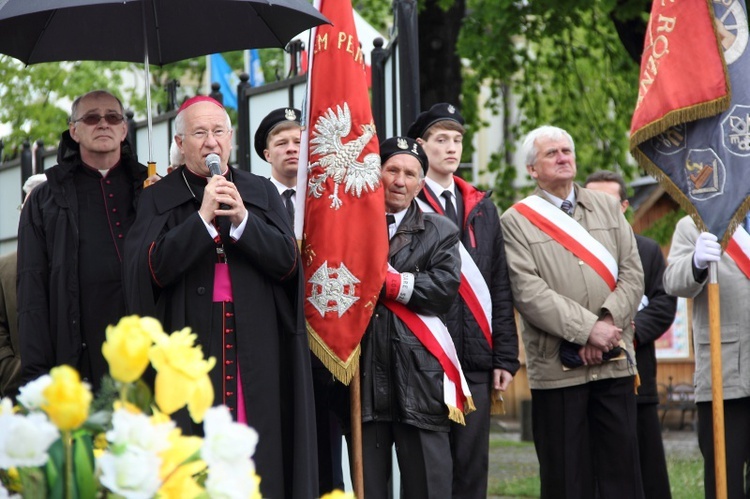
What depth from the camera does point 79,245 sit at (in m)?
5.54

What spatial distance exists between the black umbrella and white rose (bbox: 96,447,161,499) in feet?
14.0

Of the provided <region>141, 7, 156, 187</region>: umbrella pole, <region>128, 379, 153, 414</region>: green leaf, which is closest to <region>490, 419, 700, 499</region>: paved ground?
<region>141, 7, 156, 187</region>: umbrella pole

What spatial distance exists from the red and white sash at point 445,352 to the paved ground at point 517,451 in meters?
5.06

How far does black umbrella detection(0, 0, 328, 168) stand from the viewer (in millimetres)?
6012

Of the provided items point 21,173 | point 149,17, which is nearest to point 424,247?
point 149,17

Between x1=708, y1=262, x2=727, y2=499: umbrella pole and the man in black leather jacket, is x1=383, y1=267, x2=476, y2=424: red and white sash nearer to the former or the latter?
the man in black leather jacket

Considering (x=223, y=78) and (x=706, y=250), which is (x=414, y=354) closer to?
(x=706, y=250)

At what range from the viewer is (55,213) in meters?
5.54

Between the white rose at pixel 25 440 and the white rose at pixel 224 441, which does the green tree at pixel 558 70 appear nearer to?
the white rose at pixel 224 441

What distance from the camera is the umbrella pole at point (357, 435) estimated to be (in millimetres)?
5926

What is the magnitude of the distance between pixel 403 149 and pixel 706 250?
1715mm

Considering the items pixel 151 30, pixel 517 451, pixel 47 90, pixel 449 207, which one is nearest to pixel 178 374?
pixel 151 30

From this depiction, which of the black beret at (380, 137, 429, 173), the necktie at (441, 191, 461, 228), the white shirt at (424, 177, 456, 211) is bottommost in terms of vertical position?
the necktie at (441, 191, 461, 228)

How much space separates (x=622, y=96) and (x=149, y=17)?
1269 cm
